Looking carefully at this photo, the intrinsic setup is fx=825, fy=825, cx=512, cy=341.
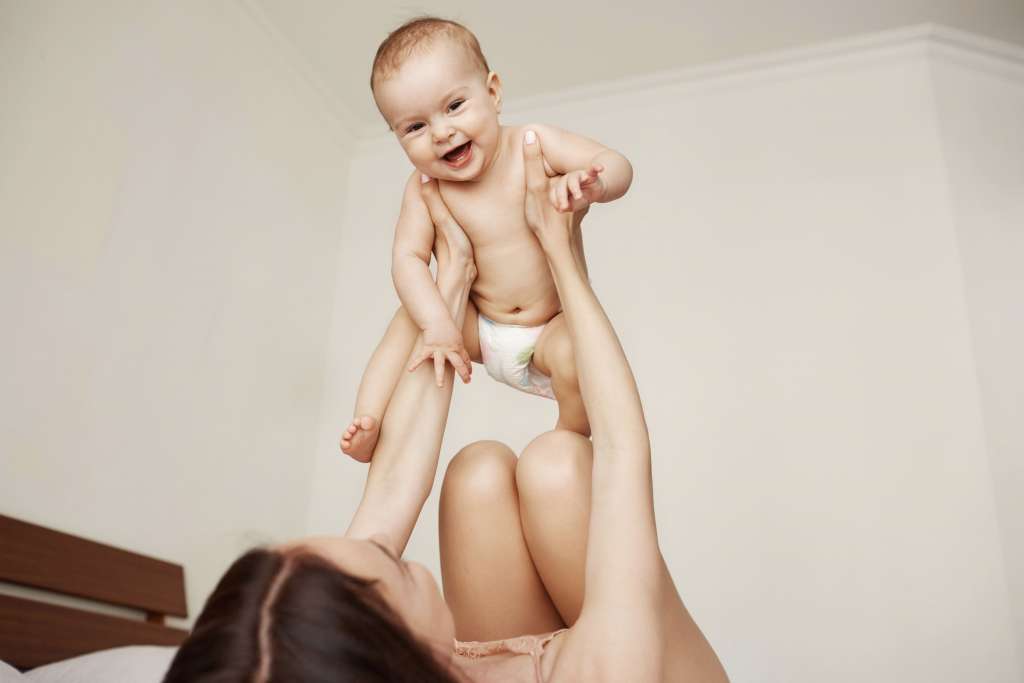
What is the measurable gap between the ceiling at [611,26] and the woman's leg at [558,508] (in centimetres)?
219

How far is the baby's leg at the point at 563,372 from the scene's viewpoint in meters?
1.13

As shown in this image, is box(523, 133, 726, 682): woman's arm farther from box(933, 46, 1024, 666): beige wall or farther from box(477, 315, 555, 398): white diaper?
box(933, 46, 1024, 666): beige wall

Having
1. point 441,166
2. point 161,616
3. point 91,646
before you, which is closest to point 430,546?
point 161,616

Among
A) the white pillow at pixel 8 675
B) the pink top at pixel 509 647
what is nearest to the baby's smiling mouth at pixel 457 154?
the pink top at pixel 509 647

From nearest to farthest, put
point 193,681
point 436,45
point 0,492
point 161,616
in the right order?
1. point 193,681
2. point 436,45
3. point 0,492
4. point 161,616

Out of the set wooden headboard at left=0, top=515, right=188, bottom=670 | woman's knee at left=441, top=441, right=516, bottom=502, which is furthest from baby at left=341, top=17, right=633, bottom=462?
wooden headboard at left=0, top=515, right=188, bottom=670

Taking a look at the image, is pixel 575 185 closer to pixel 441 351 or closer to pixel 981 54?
pixel 441 351

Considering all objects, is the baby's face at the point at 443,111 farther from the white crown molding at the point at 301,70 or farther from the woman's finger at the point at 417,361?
the white crown molding at the point at 301,70

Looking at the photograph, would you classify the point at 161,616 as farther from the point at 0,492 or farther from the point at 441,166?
the point at 441,166

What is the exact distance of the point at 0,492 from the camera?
174cm

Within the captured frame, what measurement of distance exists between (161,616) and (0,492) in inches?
21.6

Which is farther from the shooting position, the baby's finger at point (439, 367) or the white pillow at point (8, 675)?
the white pillow at point (8, 675)

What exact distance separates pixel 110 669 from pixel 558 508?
1.01 m

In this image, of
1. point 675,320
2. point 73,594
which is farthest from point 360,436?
point 675,320
